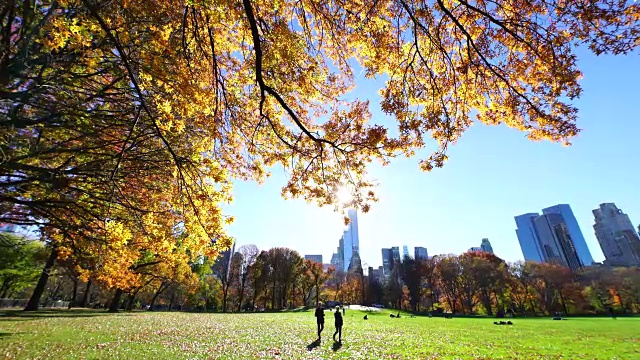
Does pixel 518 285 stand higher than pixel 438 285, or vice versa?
pixel 438 285

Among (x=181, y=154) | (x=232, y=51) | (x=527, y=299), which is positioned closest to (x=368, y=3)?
(x=232, y=51)

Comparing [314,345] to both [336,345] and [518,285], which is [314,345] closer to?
[336,345]

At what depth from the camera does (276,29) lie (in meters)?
5.49

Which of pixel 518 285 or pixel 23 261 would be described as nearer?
pixel 23 261

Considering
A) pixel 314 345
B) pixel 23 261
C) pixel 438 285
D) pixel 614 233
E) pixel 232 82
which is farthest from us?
pixel 614 233

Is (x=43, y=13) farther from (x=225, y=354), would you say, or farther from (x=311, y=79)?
(x=225, y=354)

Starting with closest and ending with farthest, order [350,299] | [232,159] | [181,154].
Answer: [181,154] < [232,159] < [350,299]

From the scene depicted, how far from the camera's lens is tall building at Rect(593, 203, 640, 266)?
151 meters

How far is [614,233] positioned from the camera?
176000 mm

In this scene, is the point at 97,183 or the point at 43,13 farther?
the point at 97,183

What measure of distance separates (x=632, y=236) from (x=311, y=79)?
223227 millimetres

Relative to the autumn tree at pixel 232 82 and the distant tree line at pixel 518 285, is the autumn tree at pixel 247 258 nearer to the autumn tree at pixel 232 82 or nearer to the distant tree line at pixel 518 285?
the distant tree line at pixel 518 285

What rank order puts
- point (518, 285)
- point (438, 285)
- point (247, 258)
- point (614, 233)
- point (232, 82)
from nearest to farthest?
point (232, 82) < point (247, 258) < point (518, 285) < point (438, 285) < point (614, 233)

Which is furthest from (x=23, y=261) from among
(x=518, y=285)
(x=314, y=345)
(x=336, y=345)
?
(x=518, y=285)
